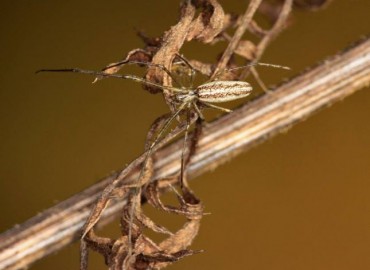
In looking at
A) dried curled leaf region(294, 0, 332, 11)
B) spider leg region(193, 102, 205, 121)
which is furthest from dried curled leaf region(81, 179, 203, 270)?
dried curled leaf region(294, 0, 332, 11)

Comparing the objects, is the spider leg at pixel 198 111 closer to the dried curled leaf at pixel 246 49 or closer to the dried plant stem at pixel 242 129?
the dried plant stem at pixel 242 129

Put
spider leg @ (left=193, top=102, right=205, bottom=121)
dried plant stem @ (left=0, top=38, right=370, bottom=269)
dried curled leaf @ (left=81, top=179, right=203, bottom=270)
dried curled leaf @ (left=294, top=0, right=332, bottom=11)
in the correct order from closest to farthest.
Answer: dried curled leaf @ (left=81, top=179, right=203, bottom=270) → dried plant stem @ (left=0, top=38, right=370, bottom=269) → spider leg @ (left=193, top=102, right=205, bottom=121) → dried curled leaf @ (left=294, top=0, right=332, bottom=11)

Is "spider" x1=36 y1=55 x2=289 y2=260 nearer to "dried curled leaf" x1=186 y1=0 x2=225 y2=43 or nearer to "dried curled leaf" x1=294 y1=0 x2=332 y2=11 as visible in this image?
"dried curled leaf" x1=186 y1=0 x2=225 y2=43

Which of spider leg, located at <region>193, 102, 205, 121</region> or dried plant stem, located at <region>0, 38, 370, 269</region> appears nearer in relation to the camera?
dried plant stem, located at <region>0, 38, 370, 269</region>

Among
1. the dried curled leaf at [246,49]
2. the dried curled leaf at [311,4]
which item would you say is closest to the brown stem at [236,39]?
the dried curled leaf at [246,49]

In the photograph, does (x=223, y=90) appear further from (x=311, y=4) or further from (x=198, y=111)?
(x=311, y=4)
